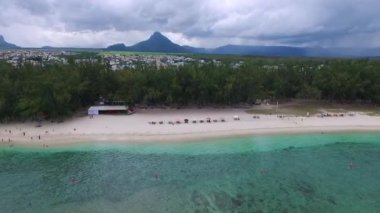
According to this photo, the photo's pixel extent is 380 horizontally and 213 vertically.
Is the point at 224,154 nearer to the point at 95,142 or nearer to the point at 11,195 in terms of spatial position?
the point at 95,142

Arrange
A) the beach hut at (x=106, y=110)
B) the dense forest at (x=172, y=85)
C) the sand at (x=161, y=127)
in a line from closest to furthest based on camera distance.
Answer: the sand at (x=161, y=127) < the dense forest at (x=172, y=85) < the beach hut at (x=106, y=110)

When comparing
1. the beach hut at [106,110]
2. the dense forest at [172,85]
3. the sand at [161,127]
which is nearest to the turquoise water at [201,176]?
the sand at [161,127]

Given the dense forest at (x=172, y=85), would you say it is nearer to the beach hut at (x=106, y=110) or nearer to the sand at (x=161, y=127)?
the beach hut at (x=106, y=110)

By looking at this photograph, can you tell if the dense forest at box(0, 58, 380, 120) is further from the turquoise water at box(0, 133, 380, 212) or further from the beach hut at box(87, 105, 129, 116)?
the turquoise water at box(0, 133, 380, 212)

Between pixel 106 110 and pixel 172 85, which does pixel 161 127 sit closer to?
pixel 172 85

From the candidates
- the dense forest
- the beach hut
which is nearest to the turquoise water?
the dense forest

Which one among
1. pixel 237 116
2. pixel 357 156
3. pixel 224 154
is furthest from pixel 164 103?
pixel 357 156
